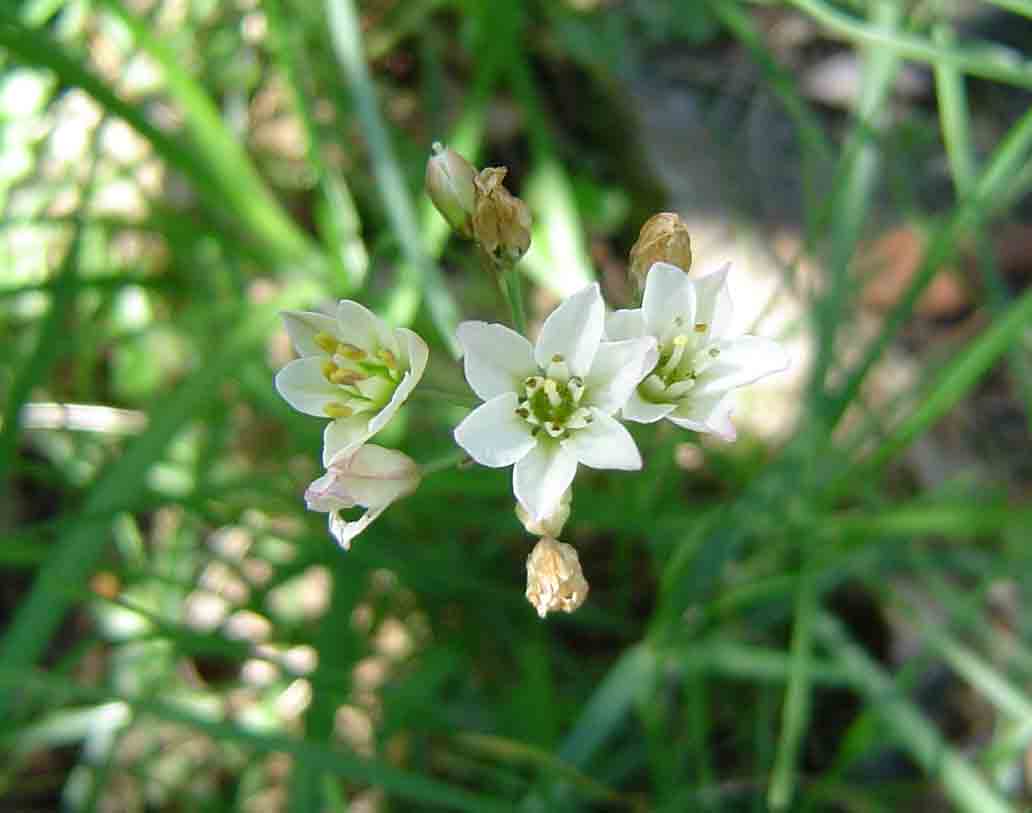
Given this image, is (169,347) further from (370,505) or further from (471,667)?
(370,505)

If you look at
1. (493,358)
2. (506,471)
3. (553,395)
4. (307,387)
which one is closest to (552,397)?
(553,395)

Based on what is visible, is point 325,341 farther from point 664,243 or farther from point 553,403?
point 664,243

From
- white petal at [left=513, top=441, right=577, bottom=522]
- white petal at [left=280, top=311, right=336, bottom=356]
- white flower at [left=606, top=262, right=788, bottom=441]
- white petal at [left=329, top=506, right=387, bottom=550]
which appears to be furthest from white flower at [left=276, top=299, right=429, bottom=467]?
white flower at [left=606, top=262, right=788, bottom=441]

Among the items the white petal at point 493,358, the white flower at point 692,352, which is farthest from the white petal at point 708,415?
the white petal at point 493,358

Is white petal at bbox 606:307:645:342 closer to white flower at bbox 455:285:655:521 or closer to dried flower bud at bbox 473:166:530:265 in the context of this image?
white flower at bbox 455:285:655:521

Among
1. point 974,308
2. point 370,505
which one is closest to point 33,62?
point 370,505

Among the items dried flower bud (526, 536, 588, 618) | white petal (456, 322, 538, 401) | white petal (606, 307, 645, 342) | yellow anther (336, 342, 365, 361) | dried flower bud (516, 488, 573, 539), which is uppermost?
yellow anther (336, 342, 365, 361)
